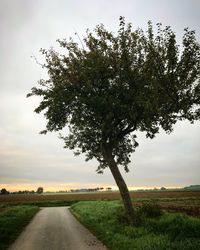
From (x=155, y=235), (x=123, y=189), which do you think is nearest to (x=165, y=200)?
(x=123, y=189)

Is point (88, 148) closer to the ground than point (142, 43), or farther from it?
closer to the ground

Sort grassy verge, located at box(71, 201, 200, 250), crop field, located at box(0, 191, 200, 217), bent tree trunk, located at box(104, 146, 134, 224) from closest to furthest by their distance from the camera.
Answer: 1. grassy verge, located at box(71, 201, 200, 250)
2. bent tree trunk, located at box(104, 146, 134, 224)
3. crop field, located at box(0, 191, 200, 217)

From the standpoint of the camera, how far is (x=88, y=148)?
87.6 feet

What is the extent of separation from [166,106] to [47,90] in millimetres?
9848

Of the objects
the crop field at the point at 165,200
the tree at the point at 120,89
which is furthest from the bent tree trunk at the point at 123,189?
the crop field at the point at 165,200

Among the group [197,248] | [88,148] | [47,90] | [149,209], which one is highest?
[47,90]

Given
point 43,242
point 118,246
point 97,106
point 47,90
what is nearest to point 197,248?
point 118,246

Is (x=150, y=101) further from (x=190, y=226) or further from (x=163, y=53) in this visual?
(x=190, y=226)

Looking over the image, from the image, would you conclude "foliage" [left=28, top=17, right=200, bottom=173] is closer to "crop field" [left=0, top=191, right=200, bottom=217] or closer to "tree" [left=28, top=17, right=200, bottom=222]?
"tree" [left=28, top=17, right=200, bottom=222]

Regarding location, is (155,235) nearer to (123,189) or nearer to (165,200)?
(123,189)

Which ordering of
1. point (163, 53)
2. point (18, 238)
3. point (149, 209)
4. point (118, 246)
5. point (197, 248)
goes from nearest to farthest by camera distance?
point (197, 248), point (118, 246), point (18, 238), point (163, 53), point (149, 209)

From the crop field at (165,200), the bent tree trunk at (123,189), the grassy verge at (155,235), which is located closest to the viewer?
the grassy verge at (155,235)

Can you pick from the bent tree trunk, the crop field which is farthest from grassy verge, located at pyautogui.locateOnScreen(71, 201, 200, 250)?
the crop field

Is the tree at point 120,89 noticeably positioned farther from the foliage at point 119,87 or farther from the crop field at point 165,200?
the crop field at point 165,200
